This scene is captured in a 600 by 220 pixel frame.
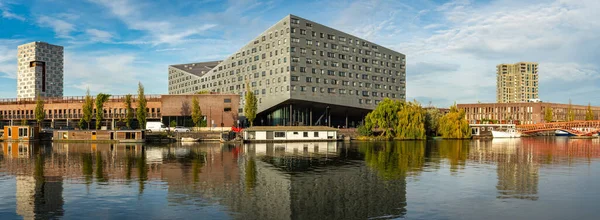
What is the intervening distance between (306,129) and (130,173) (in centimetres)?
6361

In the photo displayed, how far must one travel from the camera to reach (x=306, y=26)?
122 metres

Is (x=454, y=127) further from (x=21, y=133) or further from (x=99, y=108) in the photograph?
(x=21, y=133)

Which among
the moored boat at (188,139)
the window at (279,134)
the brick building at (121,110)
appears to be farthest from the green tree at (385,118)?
the moored boat at (188,139)

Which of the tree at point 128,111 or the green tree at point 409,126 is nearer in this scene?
the green tree at point 409,126

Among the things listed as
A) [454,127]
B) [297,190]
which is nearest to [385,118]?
[454,127]

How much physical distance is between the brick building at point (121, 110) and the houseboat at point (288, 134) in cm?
2449

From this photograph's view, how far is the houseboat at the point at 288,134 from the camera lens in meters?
101

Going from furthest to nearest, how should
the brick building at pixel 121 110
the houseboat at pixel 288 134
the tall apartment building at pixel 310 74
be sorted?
the brick building at pixel 121 110 → the tall apartment building at pixel 310 74 → the houseboat at pixel 288 134

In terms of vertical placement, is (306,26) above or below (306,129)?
above

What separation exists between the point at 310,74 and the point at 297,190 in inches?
3527

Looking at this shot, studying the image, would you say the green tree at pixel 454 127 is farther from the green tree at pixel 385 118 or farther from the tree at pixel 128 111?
the tree at pixel 128 111

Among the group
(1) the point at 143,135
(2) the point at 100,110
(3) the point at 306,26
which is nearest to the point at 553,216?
(1) the point at 143,135

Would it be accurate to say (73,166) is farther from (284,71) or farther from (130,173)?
(284,71)


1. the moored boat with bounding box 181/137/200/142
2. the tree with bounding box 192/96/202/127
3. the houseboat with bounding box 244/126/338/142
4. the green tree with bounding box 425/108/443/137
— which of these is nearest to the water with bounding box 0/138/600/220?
the houseboat with bounding box 244/126/338/142
